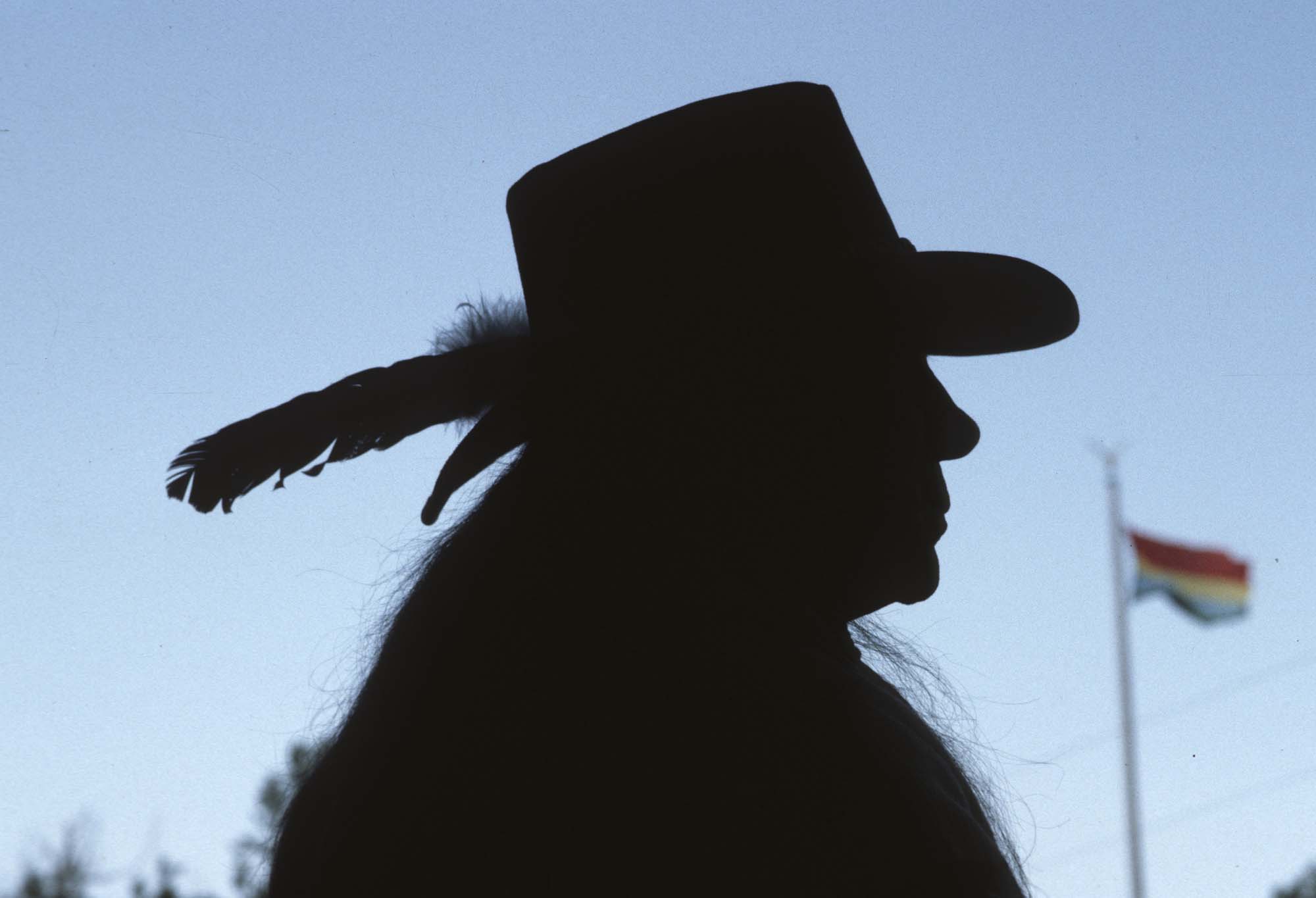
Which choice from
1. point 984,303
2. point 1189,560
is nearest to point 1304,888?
point 1189,560

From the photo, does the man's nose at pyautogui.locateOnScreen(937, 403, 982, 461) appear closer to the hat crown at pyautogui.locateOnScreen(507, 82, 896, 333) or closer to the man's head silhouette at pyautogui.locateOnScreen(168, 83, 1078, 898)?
the man's head silhouette at pyautogui.locateOnScreen(168, 83, 1078, 898)

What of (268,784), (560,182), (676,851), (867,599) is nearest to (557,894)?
(676,851)

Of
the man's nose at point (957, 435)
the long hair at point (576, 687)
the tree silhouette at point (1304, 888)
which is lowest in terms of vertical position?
the tree silhouette at point (1304, 888)

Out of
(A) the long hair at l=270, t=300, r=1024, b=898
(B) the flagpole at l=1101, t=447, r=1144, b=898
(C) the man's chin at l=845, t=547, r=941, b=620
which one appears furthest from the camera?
(B) the flagpole at l=1101, t=447, r=1144, b=898

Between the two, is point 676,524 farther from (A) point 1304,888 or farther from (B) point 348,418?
(A) point 1304,888

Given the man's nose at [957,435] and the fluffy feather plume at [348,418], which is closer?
the fluffy feather plume at [348,418]

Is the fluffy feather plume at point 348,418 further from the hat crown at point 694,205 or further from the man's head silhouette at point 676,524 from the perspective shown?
the hat crown at point 694,205

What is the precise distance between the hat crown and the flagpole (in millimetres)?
12759

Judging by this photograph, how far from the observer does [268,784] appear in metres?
19.5

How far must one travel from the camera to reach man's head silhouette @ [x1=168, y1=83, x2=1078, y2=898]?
1214mm

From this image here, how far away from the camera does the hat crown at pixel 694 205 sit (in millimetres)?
1558

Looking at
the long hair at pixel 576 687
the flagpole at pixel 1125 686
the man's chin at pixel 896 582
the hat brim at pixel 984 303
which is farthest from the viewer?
the flagpole at pixel 1125 686

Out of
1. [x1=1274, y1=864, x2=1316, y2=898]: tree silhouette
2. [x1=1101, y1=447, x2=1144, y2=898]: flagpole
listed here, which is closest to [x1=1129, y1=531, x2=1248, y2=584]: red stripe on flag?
[x1=1101, y1=447, x2=1144, y2=898]: flagpole

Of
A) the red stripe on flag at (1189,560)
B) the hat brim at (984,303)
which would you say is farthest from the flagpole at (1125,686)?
the hat brim at (984,303)
